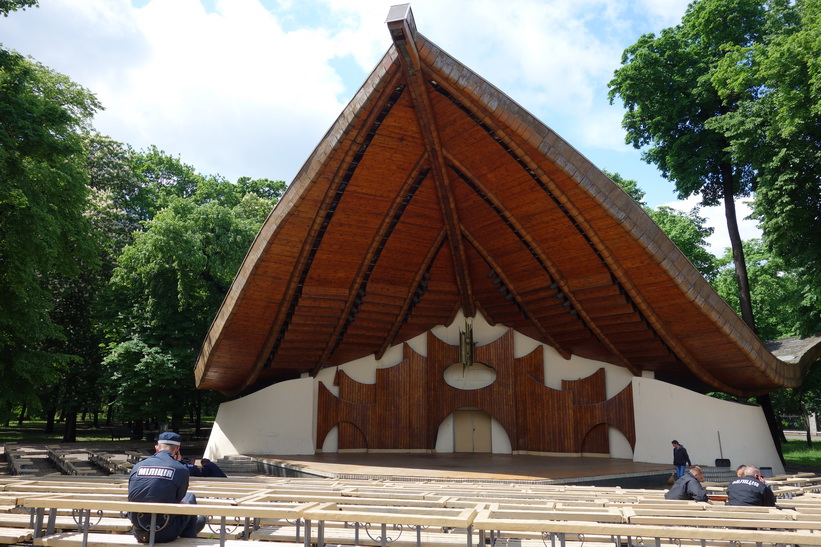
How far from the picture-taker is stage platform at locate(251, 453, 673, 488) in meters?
12.7

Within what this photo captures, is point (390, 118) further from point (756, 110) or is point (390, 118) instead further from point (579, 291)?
point (756, 110)

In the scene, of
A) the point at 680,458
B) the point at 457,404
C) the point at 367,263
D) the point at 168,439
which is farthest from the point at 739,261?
the point at 168,439

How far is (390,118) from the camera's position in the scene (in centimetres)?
1341

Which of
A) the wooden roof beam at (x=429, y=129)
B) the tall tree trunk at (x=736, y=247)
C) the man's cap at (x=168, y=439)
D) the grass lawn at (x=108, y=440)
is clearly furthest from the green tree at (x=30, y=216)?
the tall tree trunk at (x=736, y=247)

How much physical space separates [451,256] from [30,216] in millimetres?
11689

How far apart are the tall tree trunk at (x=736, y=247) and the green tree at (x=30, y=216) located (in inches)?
816

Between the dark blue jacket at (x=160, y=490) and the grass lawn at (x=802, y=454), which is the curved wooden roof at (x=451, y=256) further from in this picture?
the dark blue jacket at (x=160, y=490)

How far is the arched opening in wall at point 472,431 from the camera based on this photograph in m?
20.3

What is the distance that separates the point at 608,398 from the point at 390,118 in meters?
11.1

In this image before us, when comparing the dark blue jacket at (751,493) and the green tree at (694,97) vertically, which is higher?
the green tree at (694,97)

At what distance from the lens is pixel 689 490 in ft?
21.5

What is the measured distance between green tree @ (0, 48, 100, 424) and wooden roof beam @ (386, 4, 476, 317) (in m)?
8.36

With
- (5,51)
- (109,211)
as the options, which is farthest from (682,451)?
(109,211)

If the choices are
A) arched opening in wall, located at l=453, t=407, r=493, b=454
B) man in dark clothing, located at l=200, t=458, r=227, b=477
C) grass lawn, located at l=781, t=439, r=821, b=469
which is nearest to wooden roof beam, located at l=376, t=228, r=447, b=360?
arched opening in wall, located at l=453, t=407, r=493, b=454
